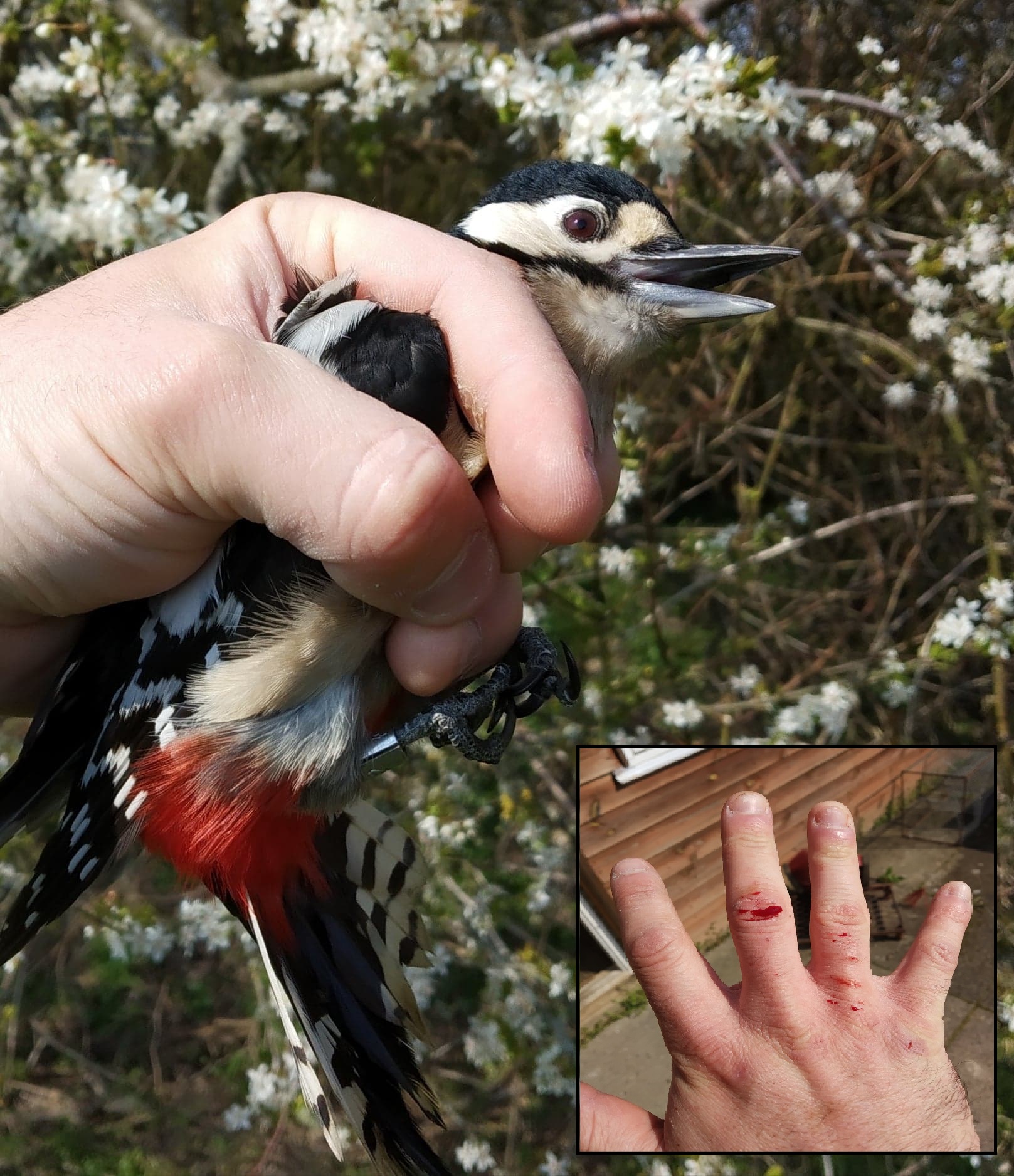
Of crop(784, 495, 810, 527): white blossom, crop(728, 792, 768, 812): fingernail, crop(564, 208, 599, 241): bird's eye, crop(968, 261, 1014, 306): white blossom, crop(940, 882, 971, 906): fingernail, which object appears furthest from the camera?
crop(784, 495, 810, 527): white blossom

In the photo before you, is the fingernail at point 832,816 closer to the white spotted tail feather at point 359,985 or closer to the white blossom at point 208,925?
the white spotted tail feather at point 359,985

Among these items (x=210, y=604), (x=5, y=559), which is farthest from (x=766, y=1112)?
(x=5, y=559)

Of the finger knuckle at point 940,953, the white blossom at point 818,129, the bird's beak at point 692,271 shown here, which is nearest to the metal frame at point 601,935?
the finger knuckle at point 940,953

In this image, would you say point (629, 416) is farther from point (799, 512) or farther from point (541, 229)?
point (799, 512)

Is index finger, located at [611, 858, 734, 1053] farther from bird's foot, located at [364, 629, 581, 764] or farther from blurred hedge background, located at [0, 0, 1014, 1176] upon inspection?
blurred hedge background, located at [0, 0, 1014, 1176]

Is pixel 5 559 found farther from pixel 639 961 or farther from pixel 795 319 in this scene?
pixel 795 319

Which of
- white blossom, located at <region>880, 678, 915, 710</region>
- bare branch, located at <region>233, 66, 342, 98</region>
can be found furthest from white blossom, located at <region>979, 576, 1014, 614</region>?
bare branch, located at <region>233, 66, 342, 98</region>
